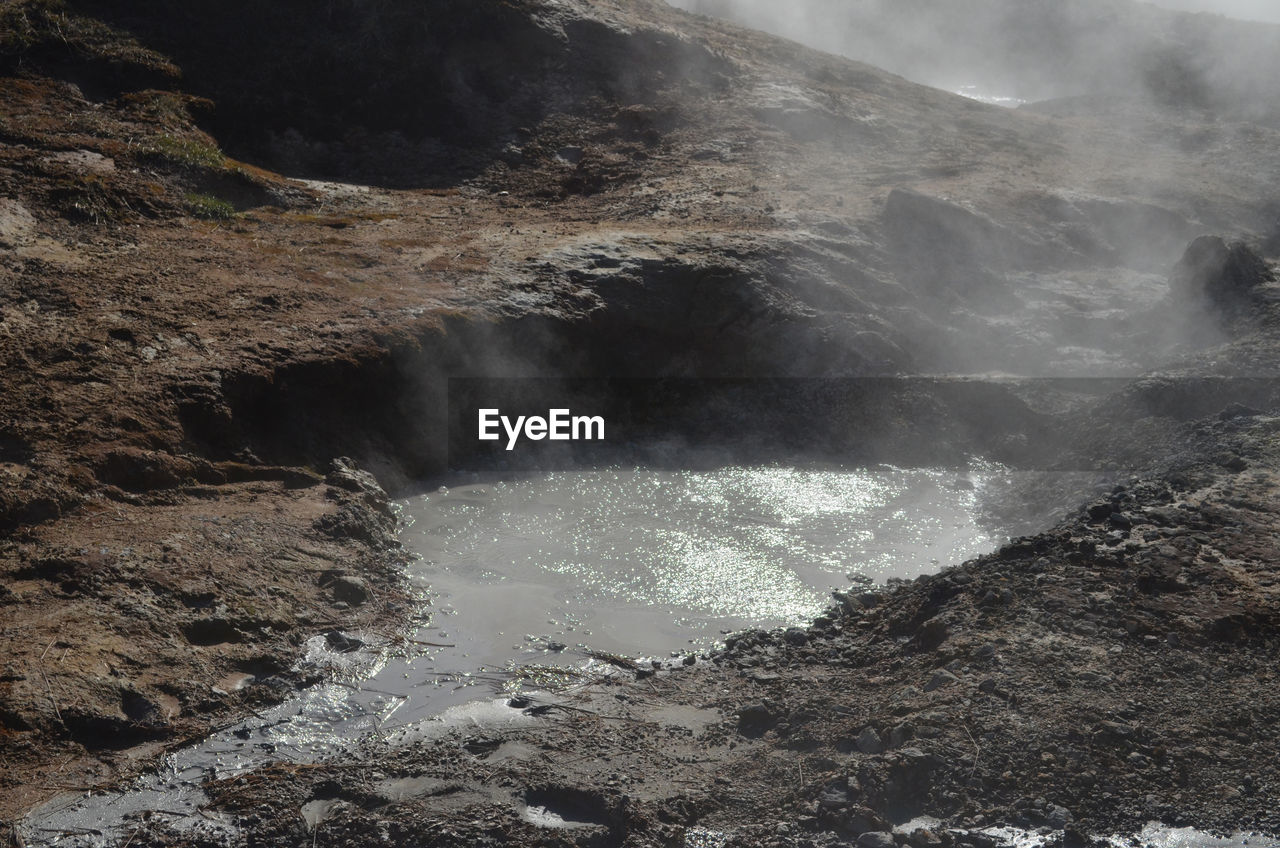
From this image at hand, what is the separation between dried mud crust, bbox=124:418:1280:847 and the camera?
13.1 ft

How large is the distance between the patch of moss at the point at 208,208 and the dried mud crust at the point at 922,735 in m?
6.86

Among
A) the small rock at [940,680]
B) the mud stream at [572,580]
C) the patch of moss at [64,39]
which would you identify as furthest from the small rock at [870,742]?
the patch of moss at [64,39]

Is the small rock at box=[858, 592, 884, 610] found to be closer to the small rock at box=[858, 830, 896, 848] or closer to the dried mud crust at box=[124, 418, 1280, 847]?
the dried mud crust at box=[124, 418, 1280, 847]

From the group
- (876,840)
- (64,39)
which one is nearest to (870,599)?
(876,840)

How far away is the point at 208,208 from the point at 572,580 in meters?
5.89

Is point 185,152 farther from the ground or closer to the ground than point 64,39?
closer to the ground

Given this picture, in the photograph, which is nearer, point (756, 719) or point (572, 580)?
point (756, 719)

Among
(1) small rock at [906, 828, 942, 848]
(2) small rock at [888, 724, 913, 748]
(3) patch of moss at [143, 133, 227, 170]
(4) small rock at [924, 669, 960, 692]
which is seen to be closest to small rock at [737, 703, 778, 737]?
(2) small rock at [888, 724, 913, 748]

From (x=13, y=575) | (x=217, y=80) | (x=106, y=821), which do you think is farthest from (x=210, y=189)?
(x=106, y=821)

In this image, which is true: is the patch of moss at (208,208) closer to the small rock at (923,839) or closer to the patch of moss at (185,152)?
the patch of moss at (185,152)

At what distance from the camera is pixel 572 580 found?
6.46m

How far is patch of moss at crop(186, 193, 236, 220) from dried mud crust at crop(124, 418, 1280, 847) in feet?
22.5

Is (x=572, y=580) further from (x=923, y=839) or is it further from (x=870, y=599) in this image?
(x=923, y=839)

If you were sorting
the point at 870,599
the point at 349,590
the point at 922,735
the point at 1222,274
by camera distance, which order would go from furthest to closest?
1. the point at 1222,274
2. the point at 870,599
3. the point at 349,590
4. the point at 922,735
